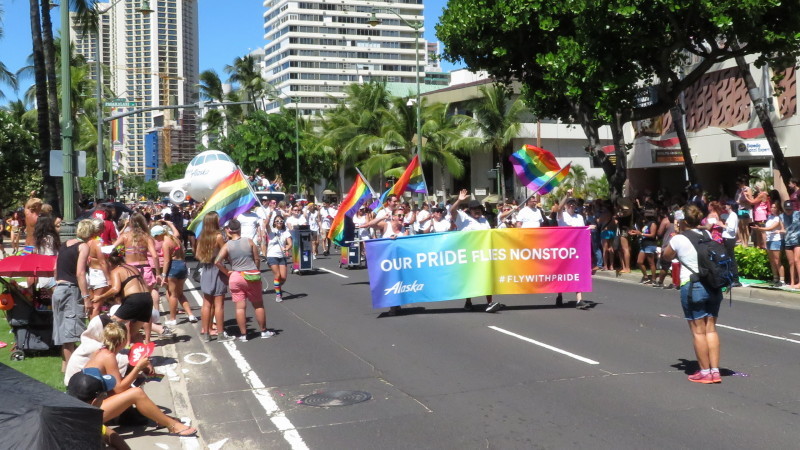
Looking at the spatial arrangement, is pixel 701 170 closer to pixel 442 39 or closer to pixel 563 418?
pixel 442 39

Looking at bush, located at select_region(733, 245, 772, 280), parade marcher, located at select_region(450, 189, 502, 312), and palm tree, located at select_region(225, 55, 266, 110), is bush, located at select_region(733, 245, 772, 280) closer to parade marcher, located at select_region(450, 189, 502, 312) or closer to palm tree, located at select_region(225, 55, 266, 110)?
parade marcher, located at select_region(450, 189, 502, 312)

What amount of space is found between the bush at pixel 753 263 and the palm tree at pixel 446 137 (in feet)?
109

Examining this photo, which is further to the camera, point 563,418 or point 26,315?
point 26,315

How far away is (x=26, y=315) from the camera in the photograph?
10.1 metres

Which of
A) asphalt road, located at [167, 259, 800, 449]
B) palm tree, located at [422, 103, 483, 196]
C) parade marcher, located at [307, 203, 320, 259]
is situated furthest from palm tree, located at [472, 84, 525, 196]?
asphalt road, located at [167, 259, 800, 449]

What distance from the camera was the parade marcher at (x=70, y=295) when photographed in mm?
9305

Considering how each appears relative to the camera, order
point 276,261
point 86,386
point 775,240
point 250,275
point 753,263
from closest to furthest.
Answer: point 86,386
point 250,275
point 276,261
point 775,240
point 753,263

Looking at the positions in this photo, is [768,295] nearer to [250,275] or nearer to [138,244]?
[250,275]

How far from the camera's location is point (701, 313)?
27.8 ft

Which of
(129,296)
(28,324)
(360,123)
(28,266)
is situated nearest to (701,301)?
(129,296)

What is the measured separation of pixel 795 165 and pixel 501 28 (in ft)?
43.3

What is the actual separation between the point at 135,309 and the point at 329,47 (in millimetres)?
125337

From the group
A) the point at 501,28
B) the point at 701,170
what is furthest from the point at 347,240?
the point at 701,170

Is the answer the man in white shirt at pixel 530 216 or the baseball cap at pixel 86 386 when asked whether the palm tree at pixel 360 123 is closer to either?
the man in white shirt at pixel 530 216
